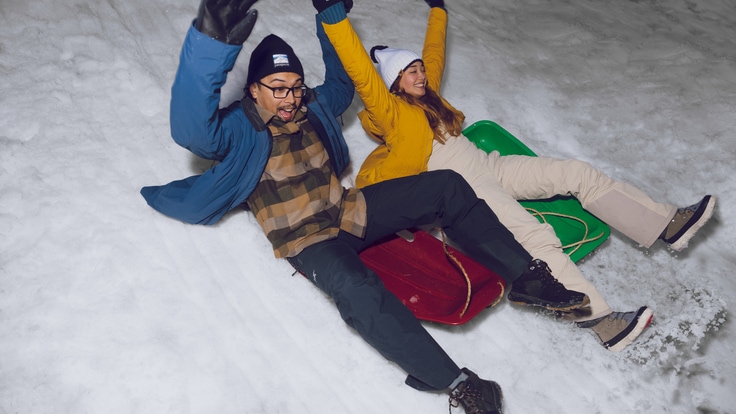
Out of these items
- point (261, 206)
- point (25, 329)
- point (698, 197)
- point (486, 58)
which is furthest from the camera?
point (486, 58)

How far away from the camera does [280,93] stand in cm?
269

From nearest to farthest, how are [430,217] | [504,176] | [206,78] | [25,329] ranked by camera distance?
[206,78], [25,329], [430,217], [504,176]

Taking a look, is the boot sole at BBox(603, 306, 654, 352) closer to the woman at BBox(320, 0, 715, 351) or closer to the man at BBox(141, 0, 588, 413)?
the woman at BBox(320, 0, 715, 351)

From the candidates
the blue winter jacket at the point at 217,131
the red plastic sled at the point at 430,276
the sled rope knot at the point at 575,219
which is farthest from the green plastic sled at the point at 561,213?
the blue winter jacket at the point at 217,131

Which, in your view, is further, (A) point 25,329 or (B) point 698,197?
(B) point 698,197

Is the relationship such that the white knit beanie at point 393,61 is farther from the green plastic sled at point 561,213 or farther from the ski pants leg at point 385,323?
the ski pants leg at point 385,323

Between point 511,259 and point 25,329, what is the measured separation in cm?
177

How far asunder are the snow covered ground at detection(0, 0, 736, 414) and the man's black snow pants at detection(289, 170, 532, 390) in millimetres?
264

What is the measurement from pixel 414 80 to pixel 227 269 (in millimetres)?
1130

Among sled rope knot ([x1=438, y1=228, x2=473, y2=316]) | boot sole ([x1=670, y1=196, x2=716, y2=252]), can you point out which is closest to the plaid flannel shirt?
sled rope knot ([x1=438, y1=228, x2=473, y2=316])

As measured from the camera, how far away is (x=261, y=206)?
2748 millimetres

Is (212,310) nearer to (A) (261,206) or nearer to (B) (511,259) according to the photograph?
(A) (261,206)

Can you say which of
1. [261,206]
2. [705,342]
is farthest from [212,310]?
[705,342]

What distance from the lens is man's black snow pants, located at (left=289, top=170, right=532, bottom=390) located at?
99.1 inches
